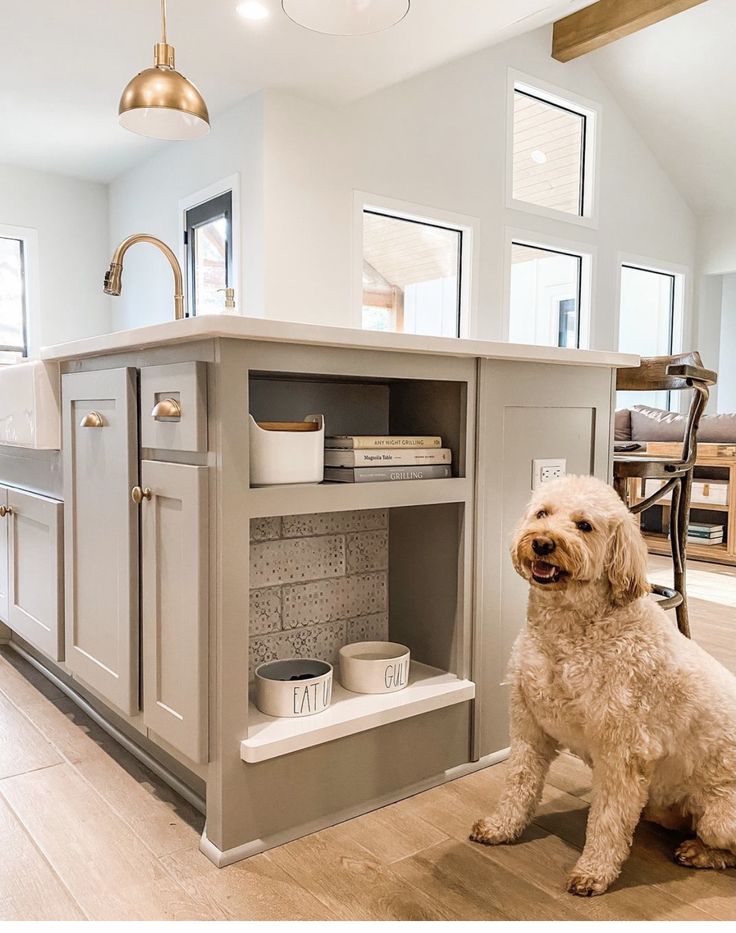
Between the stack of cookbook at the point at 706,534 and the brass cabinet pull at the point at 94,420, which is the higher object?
the brass cabinet pull at the point at 94,420

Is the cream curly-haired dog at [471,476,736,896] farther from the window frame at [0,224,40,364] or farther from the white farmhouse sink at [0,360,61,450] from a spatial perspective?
the window frame at [0,224,40,364]

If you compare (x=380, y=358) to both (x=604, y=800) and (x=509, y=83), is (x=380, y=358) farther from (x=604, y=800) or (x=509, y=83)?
(x=509, y=83)

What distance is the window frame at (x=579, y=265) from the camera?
5.49m

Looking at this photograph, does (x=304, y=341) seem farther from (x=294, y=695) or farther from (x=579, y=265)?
(x=579, y=265)

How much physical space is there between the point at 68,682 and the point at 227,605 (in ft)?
3.85

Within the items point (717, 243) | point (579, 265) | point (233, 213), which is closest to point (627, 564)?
point (233, 213)

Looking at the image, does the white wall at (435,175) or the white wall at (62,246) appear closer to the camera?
the white wall at (435,175)

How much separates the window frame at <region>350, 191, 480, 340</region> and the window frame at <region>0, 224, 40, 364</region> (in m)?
2.25

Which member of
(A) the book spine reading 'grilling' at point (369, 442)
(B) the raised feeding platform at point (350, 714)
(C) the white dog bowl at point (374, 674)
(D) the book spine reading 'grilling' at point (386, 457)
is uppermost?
(A) the book spine reading 'grilling' at point (369, 442)

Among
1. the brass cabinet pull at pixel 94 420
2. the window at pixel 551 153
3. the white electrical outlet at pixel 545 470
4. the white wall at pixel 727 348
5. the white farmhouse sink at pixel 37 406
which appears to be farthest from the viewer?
the white wall at pixel 727 348

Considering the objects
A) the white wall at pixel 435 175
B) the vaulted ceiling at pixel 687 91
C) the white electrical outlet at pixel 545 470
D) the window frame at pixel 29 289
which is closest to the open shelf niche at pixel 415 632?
the white electrical outlet at pixel 545 470

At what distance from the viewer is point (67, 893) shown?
1331 mm

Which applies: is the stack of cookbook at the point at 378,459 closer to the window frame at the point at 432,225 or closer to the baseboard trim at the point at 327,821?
the baseboard trim at the point at 327,821

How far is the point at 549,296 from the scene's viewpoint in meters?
6.57
